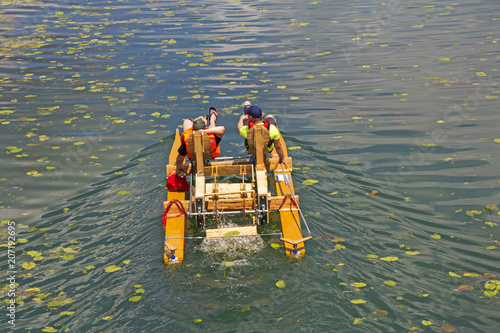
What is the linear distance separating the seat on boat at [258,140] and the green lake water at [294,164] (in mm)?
1131

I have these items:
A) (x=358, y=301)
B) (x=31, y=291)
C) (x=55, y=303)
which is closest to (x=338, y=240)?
→ (x=358, y=301)

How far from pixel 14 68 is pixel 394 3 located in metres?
19.5

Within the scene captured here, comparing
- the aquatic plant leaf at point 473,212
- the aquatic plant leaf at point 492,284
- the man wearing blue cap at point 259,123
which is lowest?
the aquatic plant leaf at point 492,284

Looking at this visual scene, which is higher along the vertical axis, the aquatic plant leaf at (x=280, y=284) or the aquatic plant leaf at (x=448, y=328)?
the aquatic plant leaf at (x=280, y=284)

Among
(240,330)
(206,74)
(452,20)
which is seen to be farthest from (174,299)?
(452,20)

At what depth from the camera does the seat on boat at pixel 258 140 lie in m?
9.27

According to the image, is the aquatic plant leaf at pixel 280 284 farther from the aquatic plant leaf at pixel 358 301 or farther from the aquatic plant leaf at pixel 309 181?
the aquatic plant leaf at pixel 309 181

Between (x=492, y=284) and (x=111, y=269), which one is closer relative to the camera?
(x=492, y=284)

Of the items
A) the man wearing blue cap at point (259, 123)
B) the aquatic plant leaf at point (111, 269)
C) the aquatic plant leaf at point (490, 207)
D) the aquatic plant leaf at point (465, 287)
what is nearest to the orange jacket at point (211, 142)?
the man wearing blue cap at point (259, 123)

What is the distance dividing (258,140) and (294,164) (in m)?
1.97

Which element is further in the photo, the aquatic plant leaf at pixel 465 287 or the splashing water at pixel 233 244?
the splashing water at pixel 233 244

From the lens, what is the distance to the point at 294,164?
11.1 m

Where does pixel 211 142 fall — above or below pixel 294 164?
above

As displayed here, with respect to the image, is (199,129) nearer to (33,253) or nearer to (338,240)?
(338,240)
